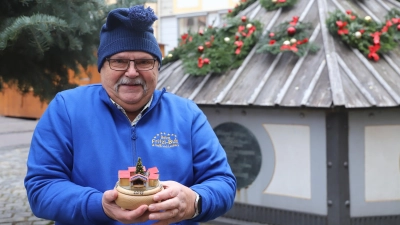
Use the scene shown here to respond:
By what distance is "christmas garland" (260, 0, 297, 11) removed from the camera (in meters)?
5.77

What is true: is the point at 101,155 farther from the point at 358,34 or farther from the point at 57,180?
the point at 358,34

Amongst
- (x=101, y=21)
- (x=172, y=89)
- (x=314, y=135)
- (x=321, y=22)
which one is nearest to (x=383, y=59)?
(x=321, y=22)

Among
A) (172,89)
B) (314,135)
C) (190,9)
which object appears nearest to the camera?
(314,135)

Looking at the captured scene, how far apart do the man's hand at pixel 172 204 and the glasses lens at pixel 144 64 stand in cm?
49

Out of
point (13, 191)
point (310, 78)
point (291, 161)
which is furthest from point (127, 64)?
point (13, 191)

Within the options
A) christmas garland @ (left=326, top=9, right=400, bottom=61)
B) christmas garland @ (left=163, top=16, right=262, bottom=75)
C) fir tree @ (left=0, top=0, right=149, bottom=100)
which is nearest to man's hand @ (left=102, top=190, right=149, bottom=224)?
fir tree @ (left=0, top=0, right=149, bottom=100)

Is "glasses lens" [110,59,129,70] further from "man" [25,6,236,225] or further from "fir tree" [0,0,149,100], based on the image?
"fir tree" [0,0,149,100]

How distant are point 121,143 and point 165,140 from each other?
0.56ft

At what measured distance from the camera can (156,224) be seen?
1.78 m

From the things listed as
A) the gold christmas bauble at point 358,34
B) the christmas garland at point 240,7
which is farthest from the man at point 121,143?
the christmas garland at point 240,7

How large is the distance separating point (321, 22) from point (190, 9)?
15305mm

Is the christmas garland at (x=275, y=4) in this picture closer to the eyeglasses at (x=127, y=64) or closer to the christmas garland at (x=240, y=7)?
the christmas garland at (x=240, y=7)

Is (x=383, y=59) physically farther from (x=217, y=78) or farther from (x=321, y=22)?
(x=217, y=78)

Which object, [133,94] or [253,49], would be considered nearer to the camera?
[133,94]
